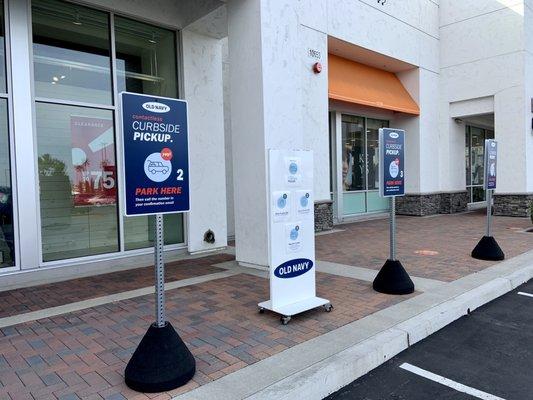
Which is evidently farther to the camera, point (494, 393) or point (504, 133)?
point (504, 133)

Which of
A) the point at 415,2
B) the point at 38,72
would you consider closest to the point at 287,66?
the point at 38,72

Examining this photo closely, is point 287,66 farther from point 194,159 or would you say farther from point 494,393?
point 494,393

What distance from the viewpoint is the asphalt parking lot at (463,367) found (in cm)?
338

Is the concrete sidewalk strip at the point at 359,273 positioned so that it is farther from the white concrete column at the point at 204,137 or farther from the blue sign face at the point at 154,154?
the blue sign face at the point at 154,154

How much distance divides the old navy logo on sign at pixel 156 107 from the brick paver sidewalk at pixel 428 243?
487 centimetres

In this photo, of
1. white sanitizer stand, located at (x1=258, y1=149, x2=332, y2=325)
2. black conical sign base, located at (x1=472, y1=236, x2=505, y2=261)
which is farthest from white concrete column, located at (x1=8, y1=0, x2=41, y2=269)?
black conical sign base, located at (x1=472, y1=236, x2=505, y2=261)

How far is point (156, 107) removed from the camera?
3.26m

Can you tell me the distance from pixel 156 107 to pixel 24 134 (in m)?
4.31

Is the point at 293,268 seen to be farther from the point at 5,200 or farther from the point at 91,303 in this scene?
the point at 5,200

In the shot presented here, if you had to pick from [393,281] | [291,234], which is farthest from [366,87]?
[291,234]

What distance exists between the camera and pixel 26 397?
312cm

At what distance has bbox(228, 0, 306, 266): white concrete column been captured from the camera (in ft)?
22.5

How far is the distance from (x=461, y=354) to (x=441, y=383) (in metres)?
0.70

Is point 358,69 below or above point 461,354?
above
